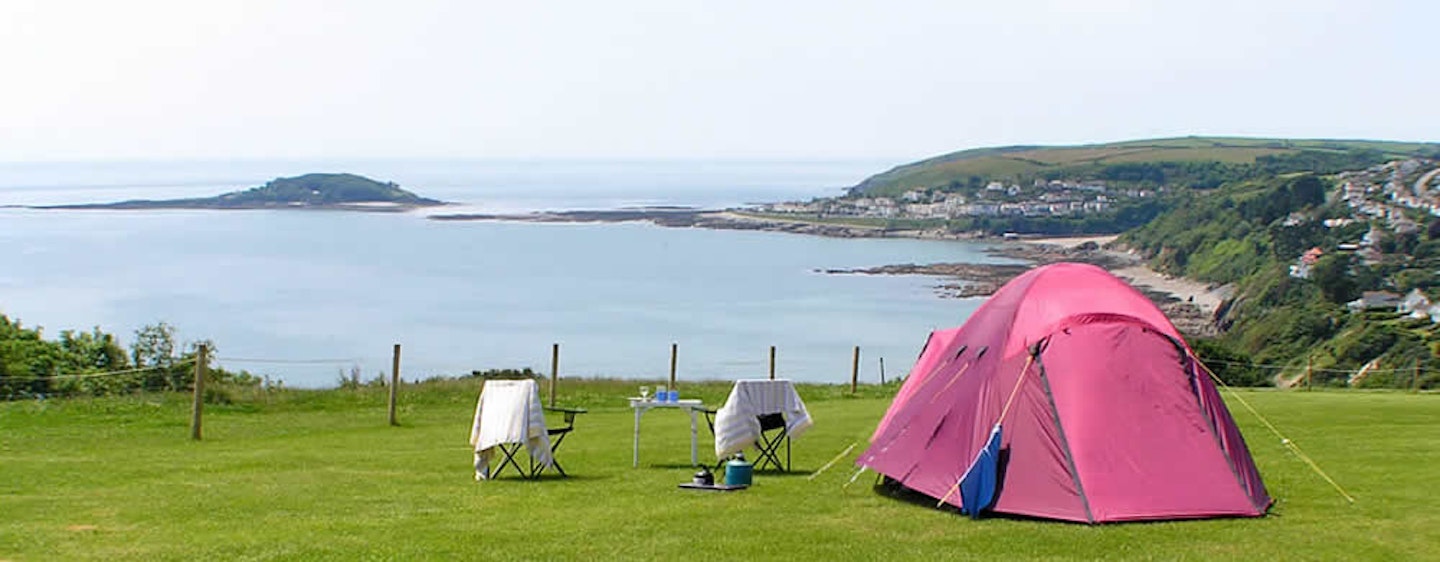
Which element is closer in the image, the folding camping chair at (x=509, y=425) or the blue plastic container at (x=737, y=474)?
the blue plastic container at (x=737, y=474)

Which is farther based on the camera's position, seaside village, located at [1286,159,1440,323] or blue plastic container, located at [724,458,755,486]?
seaside village, located at [1286,159,1440,323]

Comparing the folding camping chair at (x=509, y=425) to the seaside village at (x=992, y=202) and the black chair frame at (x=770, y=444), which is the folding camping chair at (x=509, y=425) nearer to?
the black chair frame at (x=770, y=444)

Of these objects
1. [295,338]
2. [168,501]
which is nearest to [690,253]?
[295,338]

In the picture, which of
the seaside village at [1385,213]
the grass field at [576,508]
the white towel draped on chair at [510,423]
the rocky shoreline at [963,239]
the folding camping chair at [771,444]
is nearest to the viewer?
the grass field at [576,508]

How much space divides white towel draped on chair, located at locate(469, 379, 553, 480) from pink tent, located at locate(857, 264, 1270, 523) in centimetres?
287

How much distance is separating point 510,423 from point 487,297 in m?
77.7

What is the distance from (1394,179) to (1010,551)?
377ft

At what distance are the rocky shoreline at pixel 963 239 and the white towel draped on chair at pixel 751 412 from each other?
46.5 metres

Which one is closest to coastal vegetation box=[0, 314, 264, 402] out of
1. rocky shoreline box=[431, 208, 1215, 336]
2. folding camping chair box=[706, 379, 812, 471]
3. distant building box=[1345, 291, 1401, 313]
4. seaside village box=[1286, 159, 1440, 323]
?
folding camping chair box=[706, 379, 812, 471]

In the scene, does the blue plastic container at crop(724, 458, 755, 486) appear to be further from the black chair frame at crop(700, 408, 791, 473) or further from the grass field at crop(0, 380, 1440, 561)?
the black chair frame at crop(700, 408, 791, 473)

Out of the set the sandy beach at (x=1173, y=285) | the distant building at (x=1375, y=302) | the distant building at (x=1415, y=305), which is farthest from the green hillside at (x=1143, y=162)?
the distant building at (x=1415, y=305)

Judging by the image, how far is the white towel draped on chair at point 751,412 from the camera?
13039 mm

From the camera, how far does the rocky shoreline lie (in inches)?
3457

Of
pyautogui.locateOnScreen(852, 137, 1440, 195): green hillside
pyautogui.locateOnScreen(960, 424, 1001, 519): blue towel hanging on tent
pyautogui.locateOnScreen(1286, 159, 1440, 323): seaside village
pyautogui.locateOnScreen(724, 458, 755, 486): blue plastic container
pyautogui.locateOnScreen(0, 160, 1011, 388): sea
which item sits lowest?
pyautogui.locateOnScreen(0, 160, 1011, 388): sea
